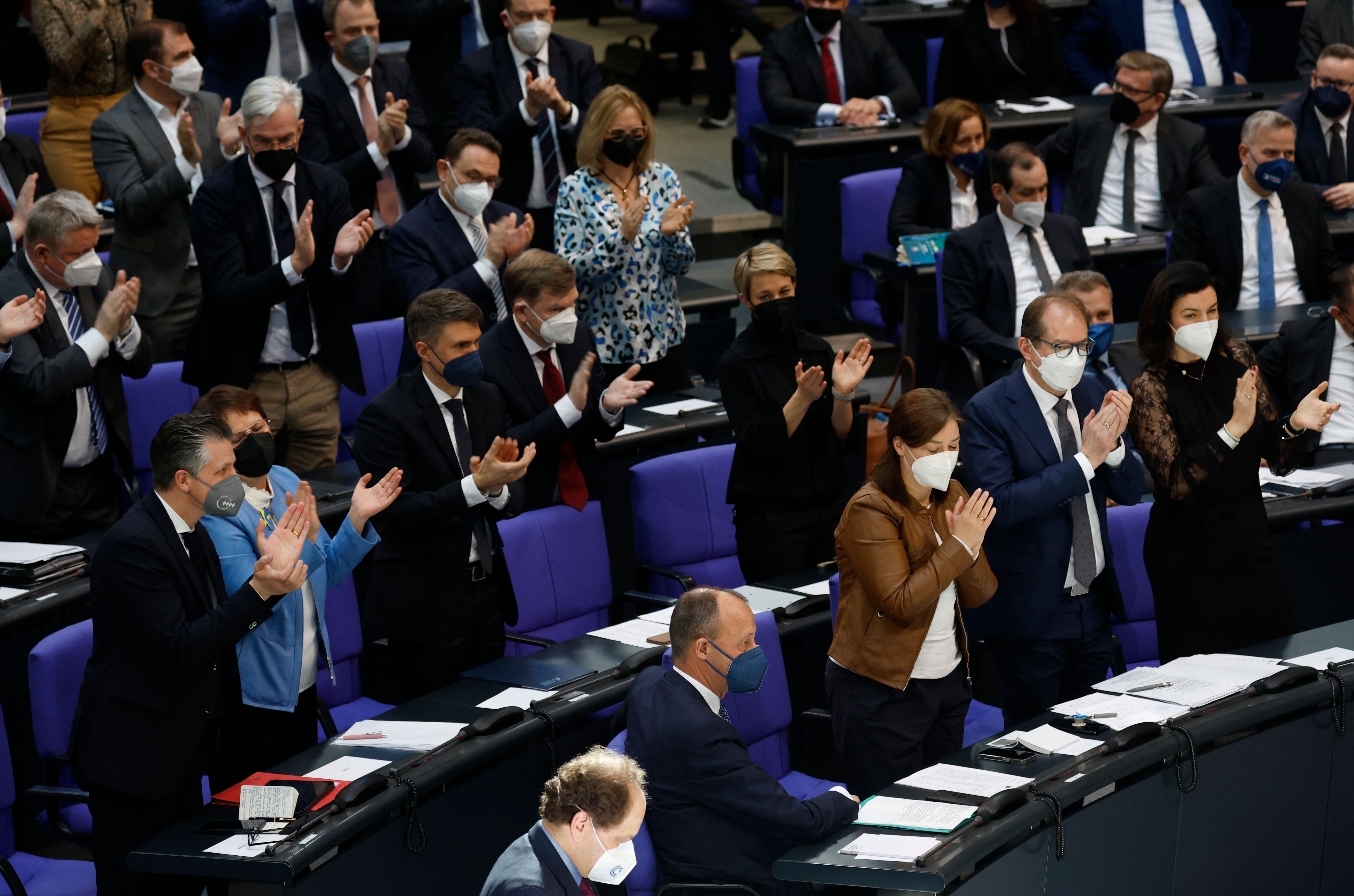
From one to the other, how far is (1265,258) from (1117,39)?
235 cm

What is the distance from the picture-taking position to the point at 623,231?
5.27m

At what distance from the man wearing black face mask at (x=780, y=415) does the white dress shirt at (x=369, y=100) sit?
2.04 meters

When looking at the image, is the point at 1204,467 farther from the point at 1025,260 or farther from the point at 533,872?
the point at 533,872

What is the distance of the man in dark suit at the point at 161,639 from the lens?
10.9 ft

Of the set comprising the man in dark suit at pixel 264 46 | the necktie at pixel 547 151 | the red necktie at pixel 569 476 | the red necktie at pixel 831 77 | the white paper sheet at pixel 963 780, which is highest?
the man in dark suit at pixel 264 46

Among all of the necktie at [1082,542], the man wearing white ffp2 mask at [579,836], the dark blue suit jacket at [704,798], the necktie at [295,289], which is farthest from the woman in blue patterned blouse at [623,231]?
the man wearing white ffp2 mask at [579,836]

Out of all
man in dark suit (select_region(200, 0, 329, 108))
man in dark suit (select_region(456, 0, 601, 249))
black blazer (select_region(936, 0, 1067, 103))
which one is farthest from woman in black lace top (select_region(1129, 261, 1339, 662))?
man in dark suit (select_region(200, 0, 329, 108))

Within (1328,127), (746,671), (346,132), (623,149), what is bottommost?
(746,671)

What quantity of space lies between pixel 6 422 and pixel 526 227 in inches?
71.7

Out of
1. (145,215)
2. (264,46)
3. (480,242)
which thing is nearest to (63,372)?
(145,215)

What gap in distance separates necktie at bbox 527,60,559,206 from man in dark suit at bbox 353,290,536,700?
2381 mm

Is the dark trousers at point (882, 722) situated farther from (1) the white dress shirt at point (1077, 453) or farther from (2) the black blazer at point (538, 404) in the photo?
(2) the black blazer at point (538, 404)

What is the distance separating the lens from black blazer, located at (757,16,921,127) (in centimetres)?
750

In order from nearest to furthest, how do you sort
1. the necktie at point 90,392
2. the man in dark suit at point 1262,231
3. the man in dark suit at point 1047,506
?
the man in dark suit at point 1047,506 → the necktie at point 90,392 → the man in dark suit at point 1262,231
